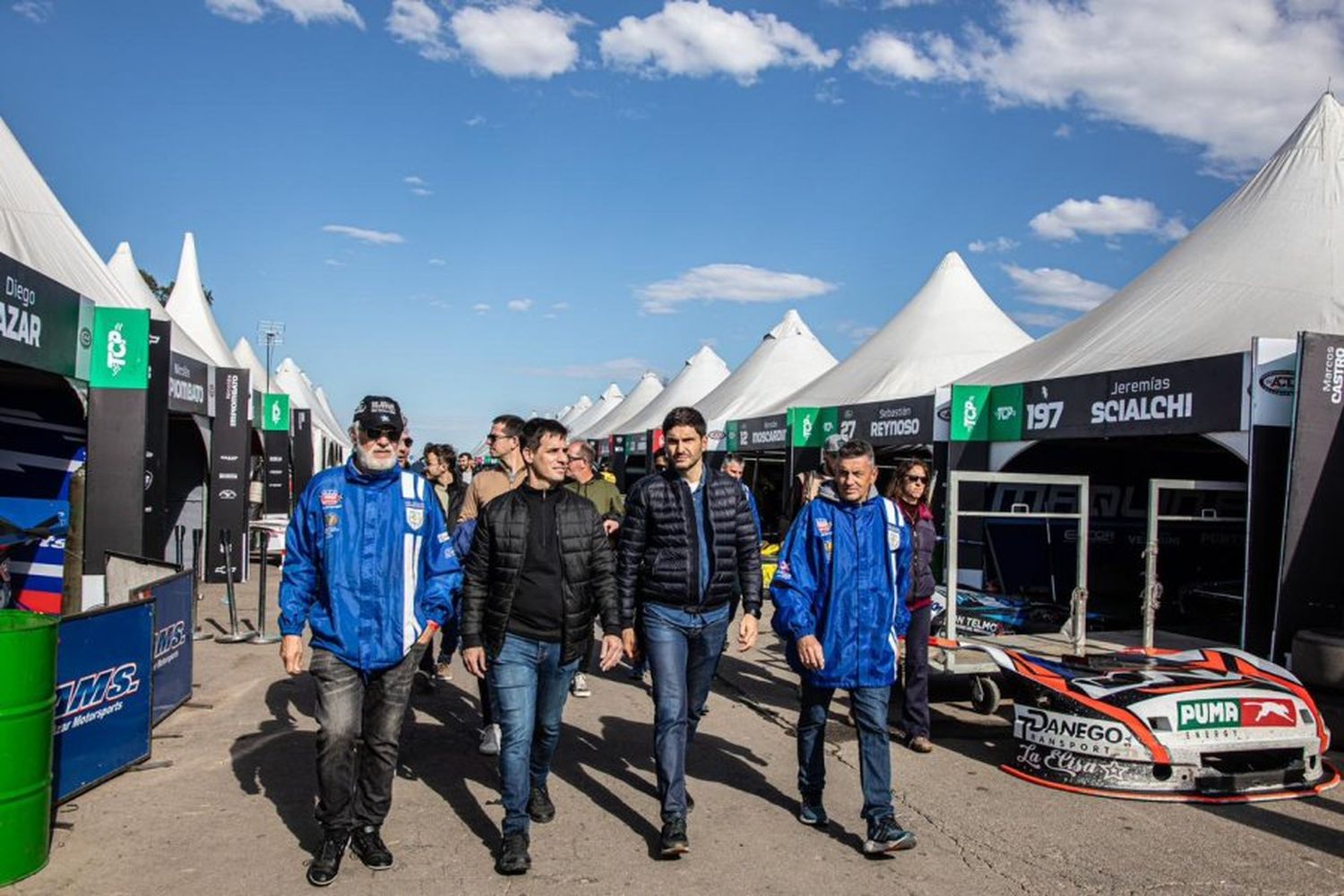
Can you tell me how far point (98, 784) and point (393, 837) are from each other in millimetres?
1752

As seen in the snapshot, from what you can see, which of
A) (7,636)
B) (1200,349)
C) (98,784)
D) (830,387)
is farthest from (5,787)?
(830,387)

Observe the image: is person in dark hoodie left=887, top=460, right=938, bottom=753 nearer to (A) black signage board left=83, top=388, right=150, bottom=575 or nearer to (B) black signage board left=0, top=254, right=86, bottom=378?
(B) black signage board left=0, top=254, right=86, bottom=378

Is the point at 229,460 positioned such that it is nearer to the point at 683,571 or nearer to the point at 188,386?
the point at 188,386

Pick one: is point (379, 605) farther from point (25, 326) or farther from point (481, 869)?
point (25, 326)

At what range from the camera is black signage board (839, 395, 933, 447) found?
533 inches

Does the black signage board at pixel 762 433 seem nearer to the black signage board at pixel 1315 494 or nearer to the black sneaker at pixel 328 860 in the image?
the black signage board at pixel 1315 494

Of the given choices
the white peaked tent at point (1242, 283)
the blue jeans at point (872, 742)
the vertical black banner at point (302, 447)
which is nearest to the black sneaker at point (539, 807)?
the blue jeans at point (872, 742)

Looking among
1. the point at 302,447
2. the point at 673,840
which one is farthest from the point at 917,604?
the point at 302,447

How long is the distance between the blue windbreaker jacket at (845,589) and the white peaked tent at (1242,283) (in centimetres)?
731

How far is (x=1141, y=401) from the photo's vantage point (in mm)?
9828

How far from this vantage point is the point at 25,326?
7.66 meters

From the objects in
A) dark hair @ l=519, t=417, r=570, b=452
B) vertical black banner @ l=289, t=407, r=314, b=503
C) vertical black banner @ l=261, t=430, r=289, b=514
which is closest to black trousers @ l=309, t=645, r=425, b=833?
dark hair @ l=519, t=417, r=570, b=452

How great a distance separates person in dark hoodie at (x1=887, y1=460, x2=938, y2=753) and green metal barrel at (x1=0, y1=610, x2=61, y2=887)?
4.46 m

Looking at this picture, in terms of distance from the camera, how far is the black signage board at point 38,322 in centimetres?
721
